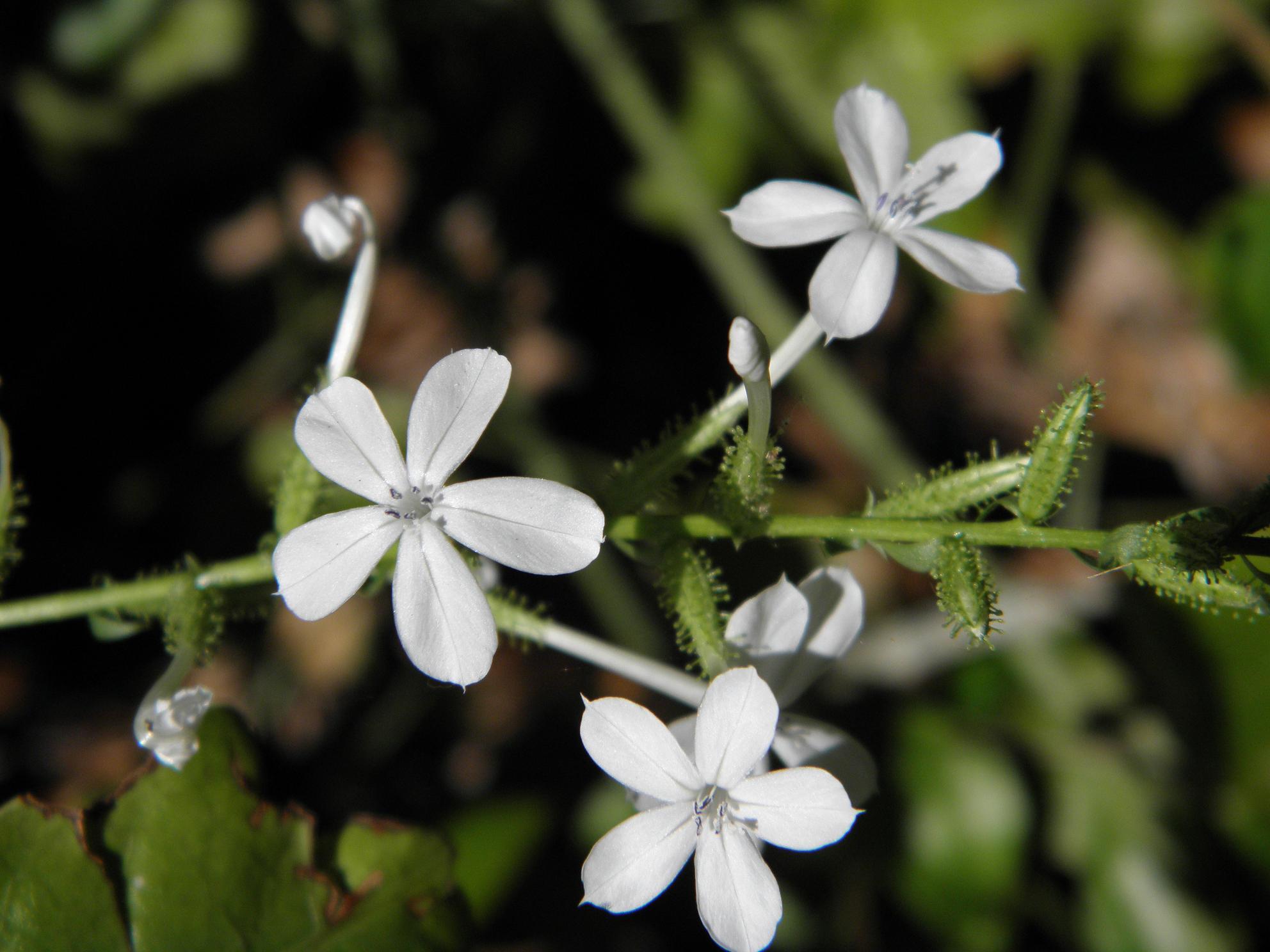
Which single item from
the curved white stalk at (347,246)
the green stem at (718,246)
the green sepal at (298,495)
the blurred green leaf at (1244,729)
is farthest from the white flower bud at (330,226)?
the blurred green leaf at (1244,729)

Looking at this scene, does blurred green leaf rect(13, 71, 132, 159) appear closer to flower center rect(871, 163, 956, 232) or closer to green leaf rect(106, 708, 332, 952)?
green leaf rect(106, 708, 332, 952)

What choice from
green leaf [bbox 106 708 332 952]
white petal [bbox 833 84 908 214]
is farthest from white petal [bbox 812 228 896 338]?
green leaf [bbox 106 708 332 952]

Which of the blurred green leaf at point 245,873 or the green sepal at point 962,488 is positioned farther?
the blurred green leaf at point 245,873

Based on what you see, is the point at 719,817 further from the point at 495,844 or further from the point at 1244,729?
the point at 1244,729

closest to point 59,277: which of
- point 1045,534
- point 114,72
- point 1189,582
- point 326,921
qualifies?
point 114,72

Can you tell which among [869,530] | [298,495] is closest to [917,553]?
[869,530]

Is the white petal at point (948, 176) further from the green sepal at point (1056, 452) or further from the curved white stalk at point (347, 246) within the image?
the curved white stalk at point (347, 246)
